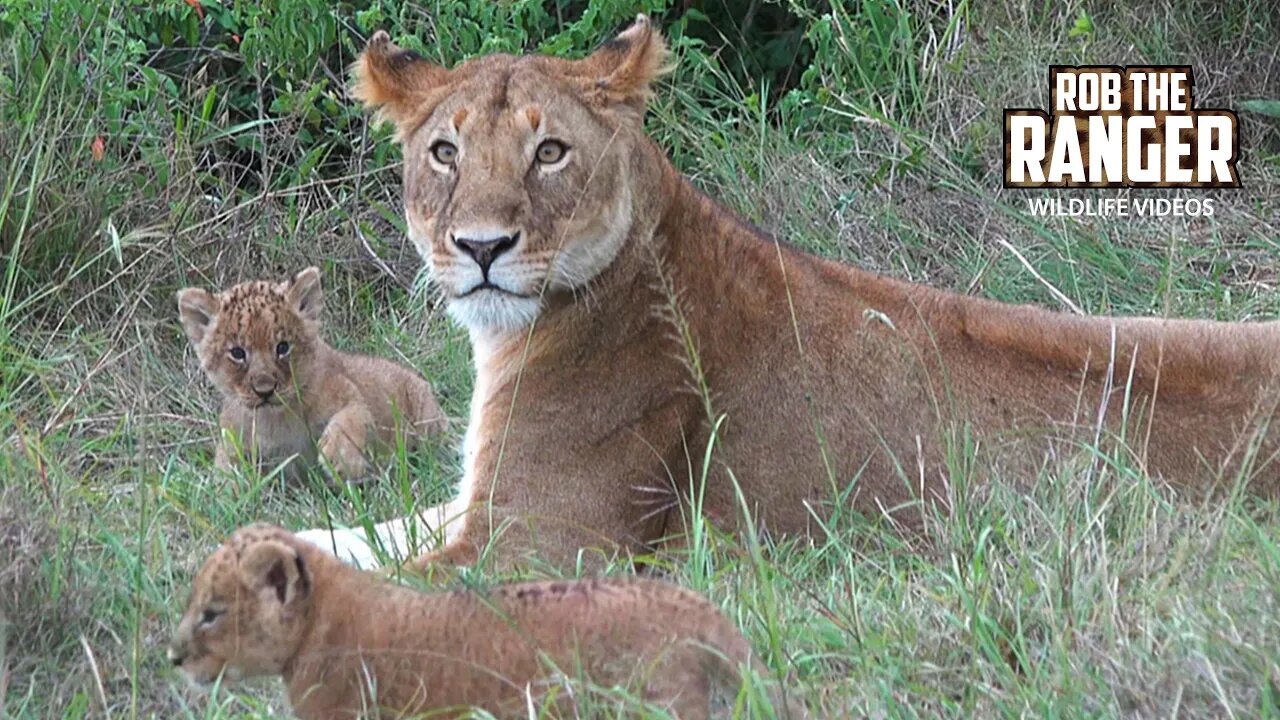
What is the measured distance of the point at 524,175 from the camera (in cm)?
537

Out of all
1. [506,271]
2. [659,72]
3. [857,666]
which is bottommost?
[857,666]

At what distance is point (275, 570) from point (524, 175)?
6.28 ft

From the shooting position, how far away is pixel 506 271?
5.29m

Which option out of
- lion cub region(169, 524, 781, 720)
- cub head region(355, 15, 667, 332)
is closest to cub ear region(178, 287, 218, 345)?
cub head region(355, 15, 667, 332)

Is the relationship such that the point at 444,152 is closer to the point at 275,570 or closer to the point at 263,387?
the point at 263,387

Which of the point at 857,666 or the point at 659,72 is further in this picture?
the point at 659,72

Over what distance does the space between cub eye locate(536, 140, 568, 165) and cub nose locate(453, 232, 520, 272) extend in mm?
247

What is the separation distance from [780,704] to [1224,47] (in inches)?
227

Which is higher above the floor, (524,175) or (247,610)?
(524,175)

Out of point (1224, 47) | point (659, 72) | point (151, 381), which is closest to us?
point (659, 72)

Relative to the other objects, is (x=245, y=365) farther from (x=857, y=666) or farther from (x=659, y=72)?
(x=857, y=666)

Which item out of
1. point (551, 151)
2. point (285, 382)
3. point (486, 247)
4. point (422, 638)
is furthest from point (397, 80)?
point (422, 638)

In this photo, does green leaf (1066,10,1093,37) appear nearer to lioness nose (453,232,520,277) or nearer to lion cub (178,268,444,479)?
lion cub (178,268,444,479)

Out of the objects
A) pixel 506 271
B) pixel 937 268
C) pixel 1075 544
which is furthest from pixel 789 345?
pixel 937 268
